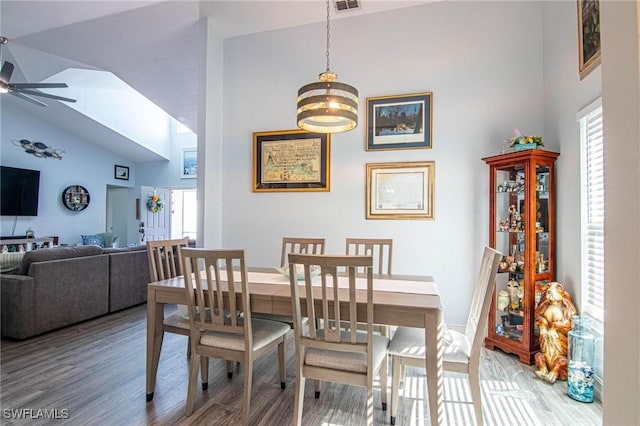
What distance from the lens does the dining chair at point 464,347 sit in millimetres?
1734

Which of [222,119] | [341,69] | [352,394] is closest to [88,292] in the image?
[222,119]

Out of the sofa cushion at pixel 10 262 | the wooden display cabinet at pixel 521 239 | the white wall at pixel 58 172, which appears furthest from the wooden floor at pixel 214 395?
the white wall at pixel 58 172

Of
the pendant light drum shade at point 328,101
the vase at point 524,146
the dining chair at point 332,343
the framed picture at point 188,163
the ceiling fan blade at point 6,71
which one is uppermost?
the ceiling fan blade at point 6,71

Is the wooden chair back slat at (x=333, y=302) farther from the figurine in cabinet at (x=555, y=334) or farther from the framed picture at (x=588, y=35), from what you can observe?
A: the framed picture at (x=588, y=35)

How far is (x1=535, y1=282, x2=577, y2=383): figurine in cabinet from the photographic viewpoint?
7.89 feet

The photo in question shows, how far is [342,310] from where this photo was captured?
178 centimetres

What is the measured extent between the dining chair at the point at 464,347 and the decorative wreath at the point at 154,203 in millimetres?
7936

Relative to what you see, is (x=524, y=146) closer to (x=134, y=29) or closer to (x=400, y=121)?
(x=400, y=121)

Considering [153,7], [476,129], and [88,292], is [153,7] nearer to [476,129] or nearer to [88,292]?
[88,292]

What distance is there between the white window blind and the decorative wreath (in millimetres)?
8630

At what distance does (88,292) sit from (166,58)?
127 inches

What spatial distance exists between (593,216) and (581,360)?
1.01m

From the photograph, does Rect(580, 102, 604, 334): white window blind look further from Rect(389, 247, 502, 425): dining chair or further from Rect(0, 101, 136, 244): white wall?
Rect(0, 101, 136, 244): white wall

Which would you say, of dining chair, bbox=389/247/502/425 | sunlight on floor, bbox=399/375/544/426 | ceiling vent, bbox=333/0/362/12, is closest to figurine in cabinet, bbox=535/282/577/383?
sunlight on floor, bbox=399/375/544/426
